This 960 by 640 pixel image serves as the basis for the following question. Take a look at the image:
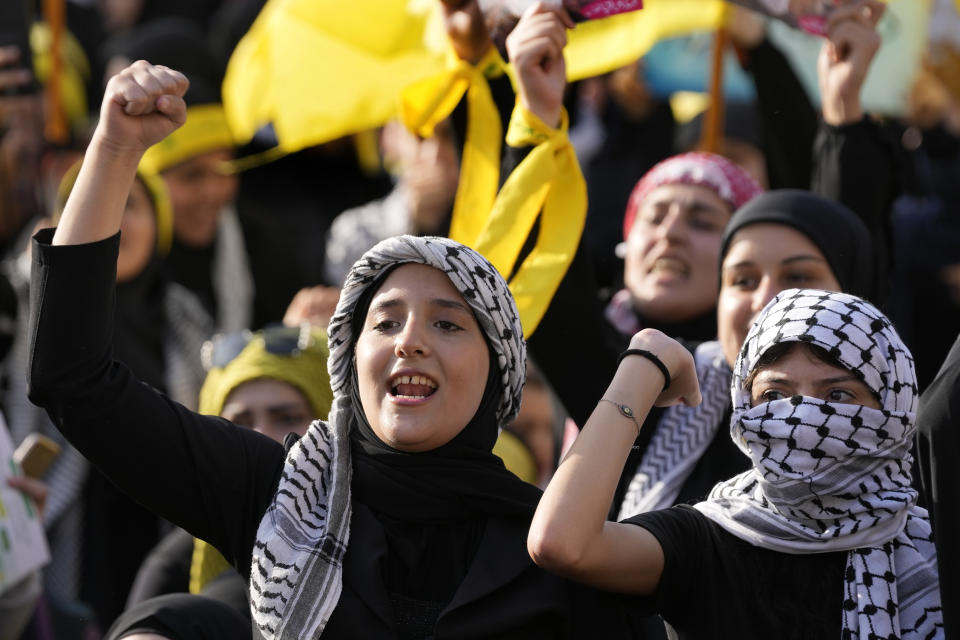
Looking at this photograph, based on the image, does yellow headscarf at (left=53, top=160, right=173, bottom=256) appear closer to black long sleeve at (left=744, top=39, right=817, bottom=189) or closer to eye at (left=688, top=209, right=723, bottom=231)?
eye at (left=688, top=209, right=723, bottom=231)

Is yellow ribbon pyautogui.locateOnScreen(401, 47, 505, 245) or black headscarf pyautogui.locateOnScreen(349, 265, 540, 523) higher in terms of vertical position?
yellow ribbon pyautogui.locateOnScreen(401, 47, 505, 245)

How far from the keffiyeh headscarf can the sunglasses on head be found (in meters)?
→ 1.07

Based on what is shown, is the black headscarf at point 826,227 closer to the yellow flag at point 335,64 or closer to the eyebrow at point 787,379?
the eyebrow at point 787,379

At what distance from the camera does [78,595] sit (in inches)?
202

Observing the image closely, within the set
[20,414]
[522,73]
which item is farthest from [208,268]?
[522,73]

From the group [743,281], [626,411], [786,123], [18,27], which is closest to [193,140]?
[18,27]

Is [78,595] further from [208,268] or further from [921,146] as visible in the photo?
[921,146]

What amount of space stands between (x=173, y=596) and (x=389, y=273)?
2.96ft

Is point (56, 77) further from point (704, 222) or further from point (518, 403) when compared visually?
point (518, 403)

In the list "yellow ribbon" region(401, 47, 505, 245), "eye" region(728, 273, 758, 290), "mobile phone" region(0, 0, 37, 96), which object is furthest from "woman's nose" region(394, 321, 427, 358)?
"mobile phone" region(0, 0, 37, 96)

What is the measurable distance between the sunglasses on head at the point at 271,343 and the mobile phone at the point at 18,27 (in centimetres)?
178

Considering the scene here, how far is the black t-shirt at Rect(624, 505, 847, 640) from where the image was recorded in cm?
294

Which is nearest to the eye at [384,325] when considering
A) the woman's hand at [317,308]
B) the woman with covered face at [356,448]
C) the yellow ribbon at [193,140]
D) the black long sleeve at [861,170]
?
the woman with covered face at [356,448]

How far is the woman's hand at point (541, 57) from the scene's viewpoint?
3.79 metres
